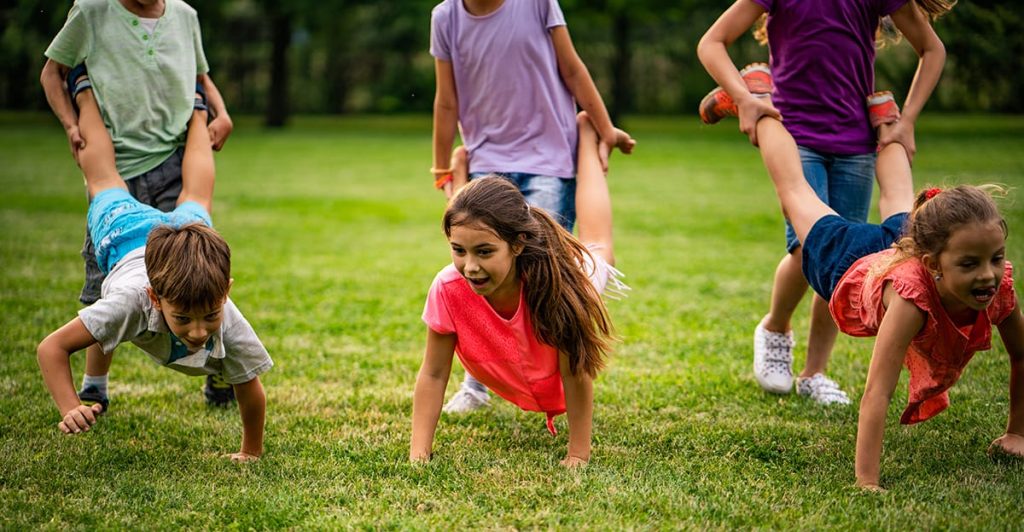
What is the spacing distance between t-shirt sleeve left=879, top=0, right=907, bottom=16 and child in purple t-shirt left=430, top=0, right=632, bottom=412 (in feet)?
4.34

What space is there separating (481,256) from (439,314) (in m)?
0.37

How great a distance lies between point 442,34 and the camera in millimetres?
4621

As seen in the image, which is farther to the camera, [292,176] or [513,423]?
[292,176]

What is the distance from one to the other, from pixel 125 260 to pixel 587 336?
1.83m

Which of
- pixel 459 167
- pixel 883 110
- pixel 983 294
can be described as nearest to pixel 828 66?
pixel 883 110

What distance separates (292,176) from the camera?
59.9 feet

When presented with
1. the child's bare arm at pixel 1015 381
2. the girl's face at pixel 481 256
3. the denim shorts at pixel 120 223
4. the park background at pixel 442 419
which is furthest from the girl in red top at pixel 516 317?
the child's bare arm at pixel 1015 381

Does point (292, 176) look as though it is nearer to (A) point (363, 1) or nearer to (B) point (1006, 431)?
(B) point (1006, 431)

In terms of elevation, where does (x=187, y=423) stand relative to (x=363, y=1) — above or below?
below

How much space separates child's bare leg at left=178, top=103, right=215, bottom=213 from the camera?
4469 millimetres

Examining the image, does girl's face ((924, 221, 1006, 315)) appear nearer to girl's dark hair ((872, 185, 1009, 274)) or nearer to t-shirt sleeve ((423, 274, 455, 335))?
girl's dark hair ((872, 185, 1009, 274))

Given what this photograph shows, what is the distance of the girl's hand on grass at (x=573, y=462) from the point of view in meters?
3.77

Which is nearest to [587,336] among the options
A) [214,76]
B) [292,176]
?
[292,176]

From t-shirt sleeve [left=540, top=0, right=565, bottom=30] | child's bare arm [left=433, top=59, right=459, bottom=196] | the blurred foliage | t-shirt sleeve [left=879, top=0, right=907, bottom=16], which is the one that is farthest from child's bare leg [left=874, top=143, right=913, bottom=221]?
the blurred foliage
